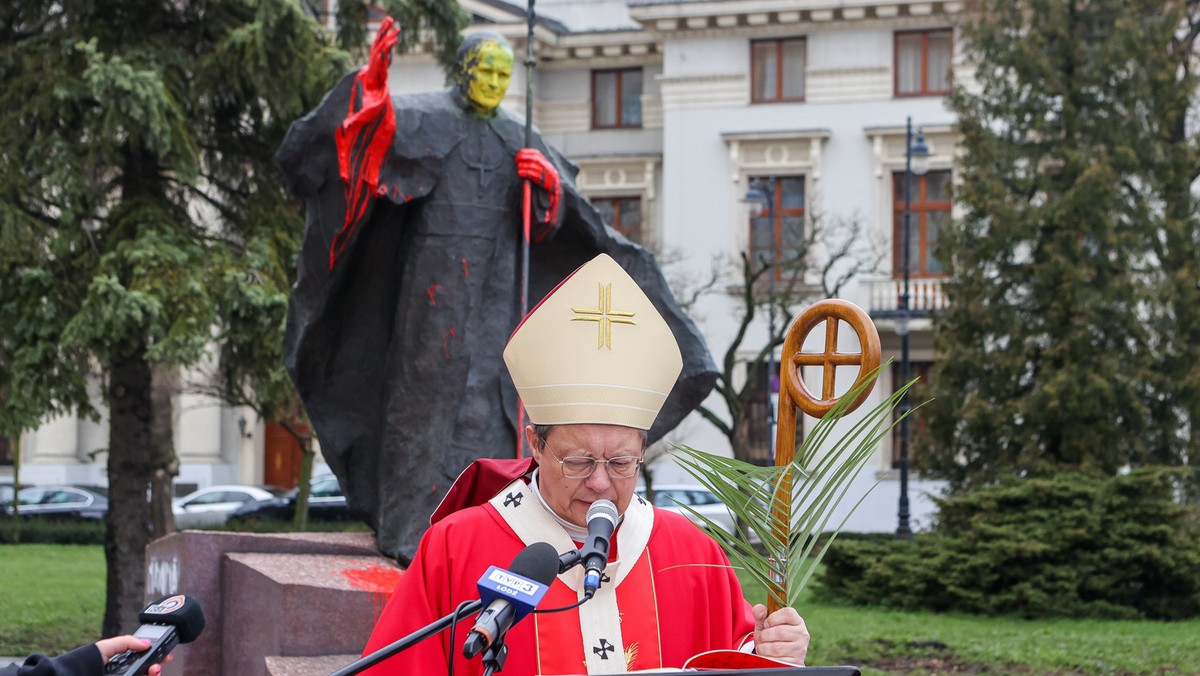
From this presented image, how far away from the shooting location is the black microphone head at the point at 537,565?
2.85 metres

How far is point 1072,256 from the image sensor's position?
21406 mm

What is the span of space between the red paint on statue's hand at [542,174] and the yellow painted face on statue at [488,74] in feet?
0.92

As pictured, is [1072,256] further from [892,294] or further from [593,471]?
[593,471]

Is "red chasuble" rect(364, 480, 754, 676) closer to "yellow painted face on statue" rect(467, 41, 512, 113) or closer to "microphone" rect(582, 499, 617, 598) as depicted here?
"microphone" rect(582, 499, 617, 598)

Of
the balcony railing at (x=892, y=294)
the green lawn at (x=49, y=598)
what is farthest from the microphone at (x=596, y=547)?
the balcony railing at (x=892, y=294)

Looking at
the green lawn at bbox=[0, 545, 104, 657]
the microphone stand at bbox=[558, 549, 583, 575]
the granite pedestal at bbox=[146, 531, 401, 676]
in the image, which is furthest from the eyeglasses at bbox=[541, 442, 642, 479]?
the green lawn at bbox=[0, 545, 104, 657]

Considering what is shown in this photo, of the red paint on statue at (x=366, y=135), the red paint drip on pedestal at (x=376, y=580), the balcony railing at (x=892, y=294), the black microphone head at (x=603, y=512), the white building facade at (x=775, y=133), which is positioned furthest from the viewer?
the white building facade at (x=775, y=133)

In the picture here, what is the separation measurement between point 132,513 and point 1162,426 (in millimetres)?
13248

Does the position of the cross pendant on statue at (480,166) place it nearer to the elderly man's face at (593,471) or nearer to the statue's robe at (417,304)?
the statue's robe at (417,304)

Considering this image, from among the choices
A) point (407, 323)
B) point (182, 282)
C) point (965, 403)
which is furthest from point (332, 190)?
point (965, 403)

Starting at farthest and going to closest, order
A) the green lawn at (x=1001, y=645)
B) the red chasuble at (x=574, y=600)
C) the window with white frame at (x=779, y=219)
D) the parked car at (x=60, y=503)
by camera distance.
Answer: the window with white frame at (x=779, y=219)
the parked car at (x=60, y=503)
the green lawn at (x=1001, y=645)
the red chasuble at (x=574, y=600)

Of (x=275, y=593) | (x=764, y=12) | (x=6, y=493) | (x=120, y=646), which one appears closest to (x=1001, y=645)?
(x=275, y=593)

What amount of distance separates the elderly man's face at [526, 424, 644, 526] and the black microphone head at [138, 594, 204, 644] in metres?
1.02

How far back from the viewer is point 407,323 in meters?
7.37
